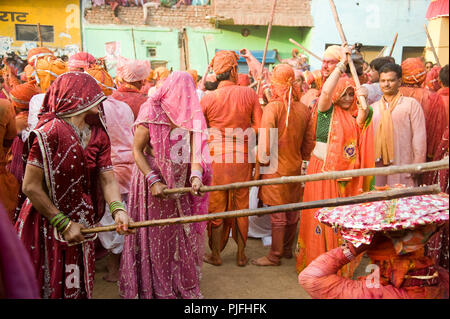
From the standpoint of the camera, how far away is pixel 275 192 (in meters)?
4.82

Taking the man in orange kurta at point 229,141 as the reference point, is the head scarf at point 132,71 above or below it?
above

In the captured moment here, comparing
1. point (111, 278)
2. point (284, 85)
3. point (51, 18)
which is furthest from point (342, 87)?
point (51, 18)

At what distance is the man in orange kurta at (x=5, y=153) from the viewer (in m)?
3.53

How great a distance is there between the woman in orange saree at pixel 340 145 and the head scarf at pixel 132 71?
2485 mm

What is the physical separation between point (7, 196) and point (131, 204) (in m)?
1.11

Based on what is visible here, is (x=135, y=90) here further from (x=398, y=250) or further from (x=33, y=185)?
(x=398, y=250)

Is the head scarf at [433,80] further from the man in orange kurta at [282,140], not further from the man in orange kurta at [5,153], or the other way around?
the man in orange kurta at [5,153]

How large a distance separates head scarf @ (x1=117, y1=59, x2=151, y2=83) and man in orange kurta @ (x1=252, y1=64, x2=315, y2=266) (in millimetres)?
1815

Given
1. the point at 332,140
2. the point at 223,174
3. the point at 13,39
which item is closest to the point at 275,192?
the point at 223,174

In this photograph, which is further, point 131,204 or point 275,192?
point 275,192

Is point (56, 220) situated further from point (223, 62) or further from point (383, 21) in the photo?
point (383, 21)

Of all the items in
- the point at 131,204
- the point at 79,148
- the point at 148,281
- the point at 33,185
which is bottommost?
the point at 148,281

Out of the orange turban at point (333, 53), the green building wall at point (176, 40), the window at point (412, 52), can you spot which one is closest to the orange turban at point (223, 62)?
the orange turban at point (333, 53)
